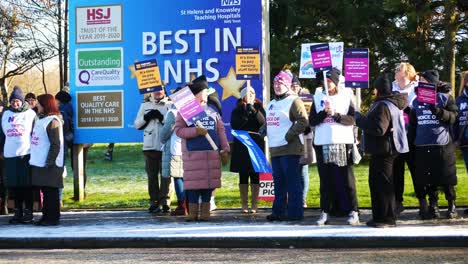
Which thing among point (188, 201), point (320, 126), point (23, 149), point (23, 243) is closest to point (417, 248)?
point (320, 126)

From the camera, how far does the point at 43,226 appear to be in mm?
12180

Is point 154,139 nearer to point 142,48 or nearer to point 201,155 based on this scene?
point 201,155

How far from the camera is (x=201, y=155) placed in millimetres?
11883

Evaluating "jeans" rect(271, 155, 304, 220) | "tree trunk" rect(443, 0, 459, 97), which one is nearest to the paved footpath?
"jeans" rect(271, 155, 304, 220)

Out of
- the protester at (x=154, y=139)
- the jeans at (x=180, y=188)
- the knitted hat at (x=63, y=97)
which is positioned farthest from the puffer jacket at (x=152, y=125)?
the knitted hat at (x=63, y=97)

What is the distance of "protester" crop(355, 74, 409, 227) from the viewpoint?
1052 cm

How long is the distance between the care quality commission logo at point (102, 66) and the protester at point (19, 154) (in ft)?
7.94

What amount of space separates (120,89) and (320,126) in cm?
520

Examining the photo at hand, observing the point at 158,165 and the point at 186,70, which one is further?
the point at 186,70

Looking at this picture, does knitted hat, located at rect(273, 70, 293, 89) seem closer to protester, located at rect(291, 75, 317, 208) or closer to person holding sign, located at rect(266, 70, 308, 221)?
person holding sign, located at rect(266, 70, 308, 221)

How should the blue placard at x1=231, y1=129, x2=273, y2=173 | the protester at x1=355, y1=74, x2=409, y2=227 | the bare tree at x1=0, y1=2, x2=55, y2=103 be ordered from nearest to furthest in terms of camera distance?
1. the protester at x1=355, y1=74, x2=409, y2=227
2. the blue placard at x1=231, y1=129, x2=273, y2=173
3. the bare tree at x1=0, y1=2, x2=55, y2=103

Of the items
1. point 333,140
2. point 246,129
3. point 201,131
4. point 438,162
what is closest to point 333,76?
point 333,140

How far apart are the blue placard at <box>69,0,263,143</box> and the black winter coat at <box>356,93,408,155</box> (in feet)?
13.2

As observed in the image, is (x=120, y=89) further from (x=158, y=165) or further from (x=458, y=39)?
(x=458, y=39)
